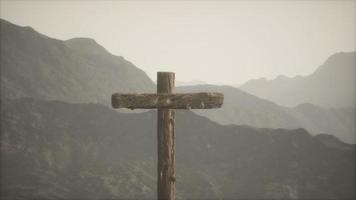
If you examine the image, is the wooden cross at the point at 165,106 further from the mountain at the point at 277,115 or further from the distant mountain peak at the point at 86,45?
the distant mountain peak at the point at 86,45

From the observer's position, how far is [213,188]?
99.8ft

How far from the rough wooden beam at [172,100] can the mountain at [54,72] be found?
4751 centimetres

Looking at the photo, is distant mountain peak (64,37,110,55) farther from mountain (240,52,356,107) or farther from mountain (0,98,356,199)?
mountain (240,52,356,107)

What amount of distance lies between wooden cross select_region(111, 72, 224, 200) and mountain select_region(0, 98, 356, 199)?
25385mm

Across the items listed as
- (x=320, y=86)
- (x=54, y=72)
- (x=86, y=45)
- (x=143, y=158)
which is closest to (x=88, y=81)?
(x=54, y=72)

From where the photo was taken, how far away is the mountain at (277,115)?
70.4 m

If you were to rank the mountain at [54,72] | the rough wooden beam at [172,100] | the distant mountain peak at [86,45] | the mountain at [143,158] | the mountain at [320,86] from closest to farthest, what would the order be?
the rough wooden beam at [172,100]
the mountain at [143,158]
the mountain at [54,72]
the distant mountain peak at [86,45]
the mountain at [320,86]

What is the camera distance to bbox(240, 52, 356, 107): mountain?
468 ft

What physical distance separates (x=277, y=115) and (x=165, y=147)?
7853 cm

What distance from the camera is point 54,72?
5925cm

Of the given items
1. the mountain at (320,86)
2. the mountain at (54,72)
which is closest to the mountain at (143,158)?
the mountain at (54,72)

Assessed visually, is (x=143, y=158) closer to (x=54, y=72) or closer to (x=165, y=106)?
(x=54, y=72)

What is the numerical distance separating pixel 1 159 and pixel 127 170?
12.3m

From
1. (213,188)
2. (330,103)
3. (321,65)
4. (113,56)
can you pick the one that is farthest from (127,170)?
(321,65)
